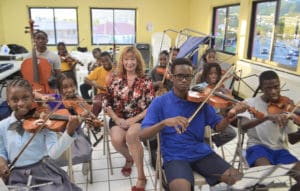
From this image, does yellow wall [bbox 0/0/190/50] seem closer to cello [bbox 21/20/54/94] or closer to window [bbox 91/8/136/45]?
window [bbox 91/8/136/45]

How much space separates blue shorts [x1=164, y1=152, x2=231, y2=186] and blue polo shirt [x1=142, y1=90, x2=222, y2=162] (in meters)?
0.03

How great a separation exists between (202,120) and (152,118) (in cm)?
31

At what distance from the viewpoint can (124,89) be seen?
229 centimetres

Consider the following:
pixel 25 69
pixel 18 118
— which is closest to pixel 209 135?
pixel 18 118

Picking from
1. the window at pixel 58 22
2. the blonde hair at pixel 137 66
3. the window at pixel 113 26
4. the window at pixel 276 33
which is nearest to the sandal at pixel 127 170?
the blonde hair at pixel 137 66

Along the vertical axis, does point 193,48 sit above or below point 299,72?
above

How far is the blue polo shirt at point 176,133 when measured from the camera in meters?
1.57

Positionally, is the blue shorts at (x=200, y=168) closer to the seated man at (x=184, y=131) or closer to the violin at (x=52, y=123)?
the seated man at (x=184, y=131)

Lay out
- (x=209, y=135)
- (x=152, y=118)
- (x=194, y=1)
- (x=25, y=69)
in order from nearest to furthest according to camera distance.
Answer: (x=152, y=118)
(x=209, y=135)
(x=25, y=69)
(x=194, y=1)

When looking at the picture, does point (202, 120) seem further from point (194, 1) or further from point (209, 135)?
point (194, 1)

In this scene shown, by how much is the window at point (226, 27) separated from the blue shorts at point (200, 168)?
13.8 ft

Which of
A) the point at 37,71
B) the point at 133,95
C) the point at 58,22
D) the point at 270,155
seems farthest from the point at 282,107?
the point at 58,22

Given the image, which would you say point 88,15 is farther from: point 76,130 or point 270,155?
point 270,155

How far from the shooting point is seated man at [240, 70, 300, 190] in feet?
5.44
